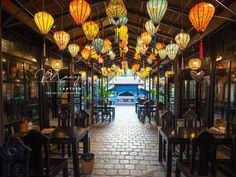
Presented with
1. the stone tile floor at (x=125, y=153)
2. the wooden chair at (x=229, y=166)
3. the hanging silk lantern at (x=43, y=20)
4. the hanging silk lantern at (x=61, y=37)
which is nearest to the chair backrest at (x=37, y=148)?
the stone tile floor at (x=125, y=153)

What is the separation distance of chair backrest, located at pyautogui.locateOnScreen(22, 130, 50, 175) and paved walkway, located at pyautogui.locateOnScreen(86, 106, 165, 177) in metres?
1.37

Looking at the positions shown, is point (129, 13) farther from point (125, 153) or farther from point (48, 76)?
point (125, 153)

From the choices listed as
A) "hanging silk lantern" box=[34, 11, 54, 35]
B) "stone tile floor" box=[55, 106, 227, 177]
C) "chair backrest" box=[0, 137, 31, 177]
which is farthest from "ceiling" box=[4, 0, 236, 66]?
"stone tile floor" box=[55, 106, 227, 177]

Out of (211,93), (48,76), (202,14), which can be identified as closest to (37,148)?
(202,14)

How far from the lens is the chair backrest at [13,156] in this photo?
83.0 inches

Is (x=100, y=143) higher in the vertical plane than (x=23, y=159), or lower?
lower

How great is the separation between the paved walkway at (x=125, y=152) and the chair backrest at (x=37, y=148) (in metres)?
1.37

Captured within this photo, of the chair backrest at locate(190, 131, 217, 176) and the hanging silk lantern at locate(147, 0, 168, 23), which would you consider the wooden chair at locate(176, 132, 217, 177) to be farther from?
the hanging silk lantern at locate(147, 0, 168, 23)

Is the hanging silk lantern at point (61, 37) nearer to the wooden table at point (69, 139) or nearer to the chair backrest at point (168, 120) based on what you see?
the wooden table at point (69, 139)

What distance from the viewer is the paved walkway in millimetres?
3842

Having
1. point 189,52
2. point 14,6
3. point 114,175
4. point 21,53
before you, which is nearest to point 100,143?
point 114,175

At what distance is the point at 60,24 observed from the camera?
552cm

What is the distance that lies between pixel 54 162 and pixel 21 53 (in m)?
2.81

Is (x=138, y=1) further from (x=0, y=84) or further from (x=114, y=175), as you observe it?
(x=114, y=175)
